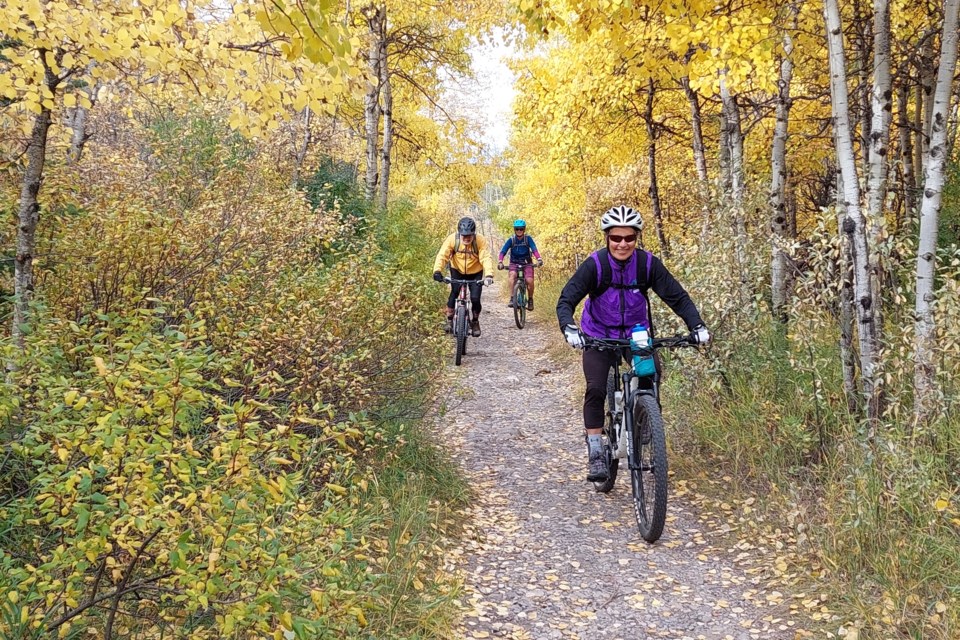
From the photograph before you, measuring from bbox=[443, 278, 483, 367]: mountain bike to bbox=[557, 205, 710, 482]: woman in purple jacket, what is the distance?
5.63 metres

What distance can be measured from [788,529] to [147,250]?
16.2ft

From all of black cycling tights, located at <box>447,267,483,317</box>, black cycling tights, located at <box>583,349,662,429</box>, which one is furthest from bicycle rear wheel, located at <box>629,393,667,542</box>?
black cycling tights, located at <box>447,267,483,317</box>

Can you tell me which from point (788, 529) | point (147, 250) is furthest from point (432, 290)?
point (788, 529)

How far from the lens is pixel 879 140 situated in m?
4.90

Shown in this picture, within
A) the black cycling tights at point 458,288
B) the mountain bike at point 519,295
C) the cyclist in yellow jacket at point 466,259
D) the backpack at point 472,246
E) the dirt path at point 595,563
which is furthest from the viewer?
the mountain bike at point 519,295

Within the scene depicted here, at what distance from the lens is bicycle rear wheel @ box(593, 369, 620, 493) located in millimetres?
5710

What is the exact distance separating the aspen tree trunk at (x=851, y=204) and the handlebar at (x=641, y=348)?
118cm

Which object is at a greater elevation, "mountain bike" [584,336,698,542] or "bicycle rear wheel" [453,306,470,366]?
"bicycle rear wheel" [453,306,470,366]

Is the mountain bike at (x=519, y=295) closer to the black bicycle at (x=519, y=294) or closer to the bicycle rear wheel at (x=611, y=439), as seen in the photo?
the black bicycle at (x=519, y=294)

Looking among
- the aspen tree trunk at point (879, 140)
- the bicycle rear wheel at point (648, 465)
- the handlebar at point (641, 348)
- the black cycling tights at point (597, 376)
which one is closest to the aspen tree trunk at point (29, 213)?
the handlebar at point (641, 348)

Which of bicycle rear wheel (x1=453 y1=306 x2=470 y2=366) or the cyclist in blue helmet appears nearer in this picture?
bicycle rear wheel (x1=453 y1=306 x2=470 y2=366)

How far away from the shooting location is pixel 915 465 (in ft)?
14.3

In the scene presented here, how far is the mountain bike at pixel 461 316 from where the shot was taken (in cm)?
1105

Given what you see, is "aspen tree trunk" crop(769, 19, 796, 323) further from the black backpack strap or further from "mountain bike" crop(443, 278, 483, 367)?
"mountain bike" crop(443, 278, 483, 367)
